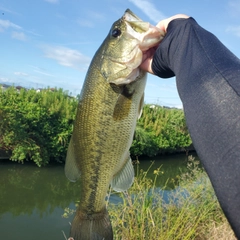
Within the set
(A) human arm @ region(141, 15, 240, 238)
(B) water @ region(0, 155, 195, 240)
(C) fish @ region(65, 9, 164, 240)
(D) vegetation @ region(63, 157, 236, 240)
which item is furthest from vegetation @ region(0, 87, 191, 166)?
(A) human arm @ region(141, 15, 240, 238)

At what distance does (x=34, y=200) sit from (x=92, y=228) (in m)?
8.78

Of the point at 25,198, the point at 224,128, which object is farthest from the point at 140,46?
the point at 25,198

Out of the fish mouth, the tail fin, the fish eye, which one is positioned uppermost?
the fish mouth

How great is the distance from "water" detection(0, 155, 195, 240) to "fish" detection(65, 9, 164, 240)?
19.0ft

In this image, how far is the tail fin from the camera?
2.20 meters

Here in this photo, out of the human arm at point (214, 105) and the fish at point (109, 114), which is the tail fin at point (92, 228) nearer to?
the fish at point (109, 114)

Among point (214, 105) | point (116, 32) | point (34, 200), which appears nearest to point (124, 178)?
point (116, 32)

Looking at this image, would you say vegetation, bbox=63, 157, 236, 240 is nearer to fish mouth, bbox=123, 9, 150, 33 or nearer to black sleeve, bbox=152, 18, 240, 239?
fish mouth, bbox=123, 9, 150, 33

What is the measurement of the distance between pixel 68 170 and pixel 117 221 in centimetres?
323

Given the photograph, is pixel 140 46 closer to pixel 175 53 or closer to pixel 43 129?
pixel 175 53

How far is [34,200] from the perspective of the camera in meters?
10.4

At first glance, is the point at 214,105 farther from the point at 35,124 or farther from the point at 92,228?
the point at 35,124

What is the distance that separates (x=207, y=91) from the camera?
996 mm

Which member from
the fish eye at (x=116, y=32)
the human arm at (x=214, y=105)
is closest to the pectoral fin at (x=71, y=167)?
the fish eye at (x=116, y=32)
